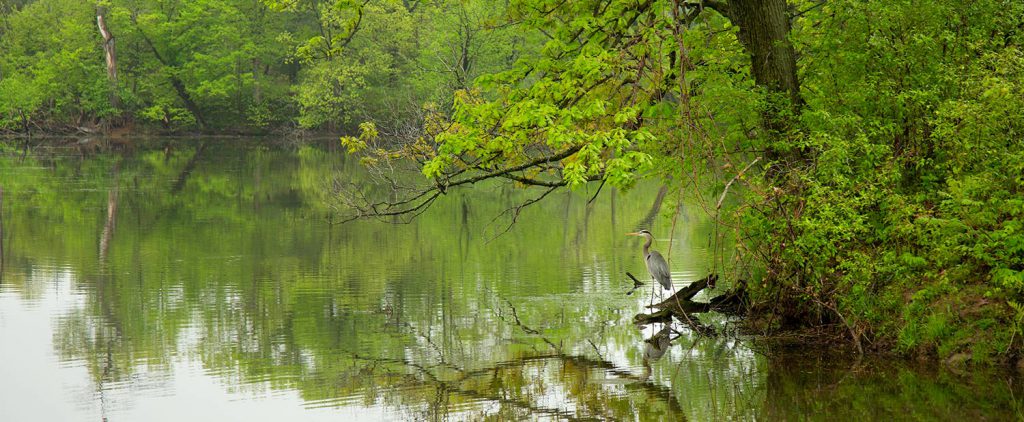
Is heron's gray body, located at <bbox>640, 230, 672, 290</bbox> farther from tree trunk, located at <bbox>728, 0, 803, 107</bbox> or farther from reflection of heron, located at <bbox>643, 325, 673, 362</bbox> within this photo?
tree trunk, located at <bbox>728, 0, 803, 107</bbox>

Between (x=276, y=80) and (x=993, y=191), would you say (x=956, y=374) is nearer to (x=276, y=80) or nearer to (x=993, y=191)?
(x=993, y=191)

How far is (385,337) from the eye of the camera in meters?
12.2

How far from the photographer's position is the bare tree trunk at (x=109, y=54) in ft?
203

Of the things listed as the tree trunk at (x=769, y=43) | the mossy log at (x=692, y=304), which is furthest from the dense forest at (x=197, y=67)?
the tree trunk at (x=769, y=43)

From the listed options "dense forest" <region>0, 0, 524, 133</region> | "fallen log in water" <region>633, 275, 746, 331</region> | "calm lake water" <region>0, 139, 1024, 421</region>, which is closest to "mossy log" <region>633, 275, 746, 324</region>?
"fallen log in water" <region>633, 275, 746, 331</region>

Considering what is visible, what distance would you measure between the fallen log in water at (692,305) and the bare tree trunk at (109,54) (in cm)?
5402

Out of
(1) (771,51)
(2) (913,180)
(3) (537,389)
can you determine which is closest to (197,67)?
(1) (771,51)

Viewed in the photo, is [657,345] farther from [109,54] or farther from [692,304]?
[109,54]

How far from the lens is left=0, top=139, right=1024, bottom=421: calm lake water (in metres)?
9.56

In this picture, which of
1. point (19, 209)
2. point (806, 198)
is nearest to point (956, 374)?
point (806, 198)

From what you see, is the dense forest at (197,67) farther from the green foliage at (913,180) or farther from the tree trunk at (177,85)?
the green foliage at (913,180)

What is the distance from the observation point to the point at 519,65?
13234mm

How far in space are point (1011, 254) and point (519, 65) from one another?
19.1ft

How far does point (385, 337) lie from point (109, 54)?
55.9 metres
